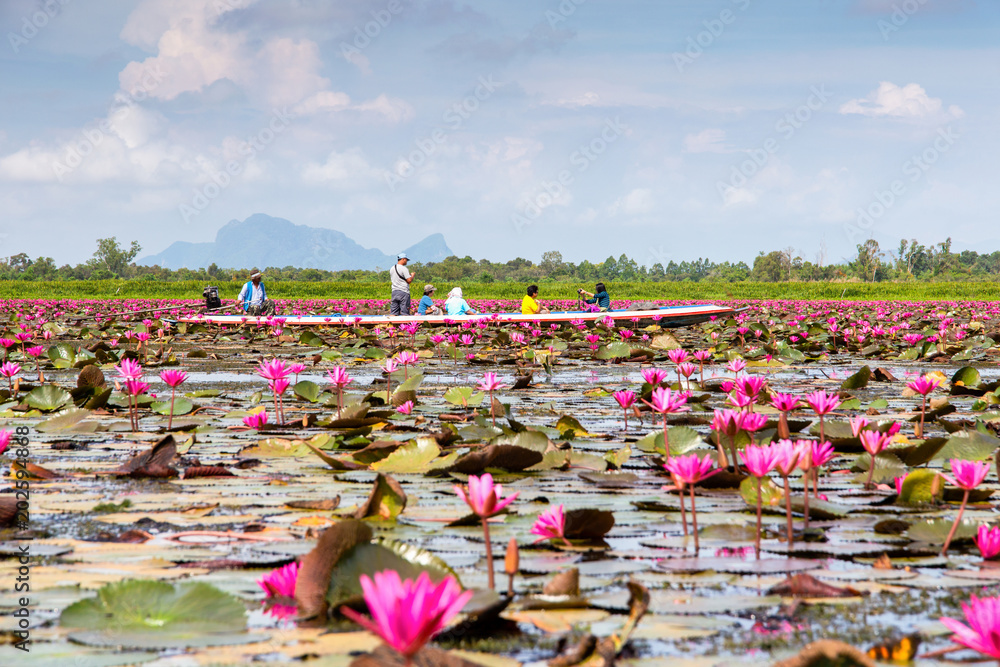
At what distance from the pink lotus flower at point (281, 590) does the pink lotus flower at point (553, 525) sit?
0.55 m

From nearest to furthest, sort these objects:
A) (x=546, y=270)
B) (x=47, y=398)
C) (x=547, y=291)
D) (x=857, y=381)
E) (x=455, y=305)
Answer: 1. (x=47, y=398)
2. (x=857, y=381)
3. (x=455, y=305)
4. (x=547, y=291)
5. (x=546, y=270)

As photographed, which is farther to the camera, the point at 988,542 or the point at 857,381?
the point at 857,381

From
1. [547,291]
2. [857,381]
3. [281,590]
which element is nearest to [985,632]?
[281,590]

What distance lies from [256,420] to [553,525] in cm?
234

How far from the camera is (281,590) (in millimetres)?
1363

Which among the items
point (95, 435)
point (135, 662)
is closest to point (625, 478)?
point (135, 662)

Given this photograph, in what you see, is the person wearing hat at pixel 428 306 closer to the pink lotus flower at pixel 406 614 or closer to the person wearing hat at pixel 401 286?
the person wearing hat at pixel 401 286

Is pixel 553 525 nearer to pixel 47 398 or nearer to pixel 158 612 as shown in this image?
pixel 158 612

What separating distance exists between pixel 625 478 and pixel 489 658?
1.41 meters

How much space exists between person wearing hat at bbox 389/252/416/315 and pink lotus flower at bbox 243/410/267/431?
989 cm

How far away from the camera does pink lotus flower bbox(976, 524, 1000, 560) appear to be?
1.61 m

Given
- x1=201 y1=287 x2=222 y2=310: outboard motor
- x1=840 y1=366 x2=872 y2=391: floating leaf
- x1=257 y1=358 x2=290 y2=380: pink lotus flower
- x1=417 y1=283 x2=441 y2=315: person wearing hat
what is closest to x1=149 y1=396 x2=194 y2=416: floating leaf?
x1=257 y1=358 x2=290 y2=380: pink lotus flower

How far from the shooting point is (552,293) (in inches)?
1679

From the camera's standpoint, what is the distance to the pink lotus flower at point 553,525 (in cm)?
168
